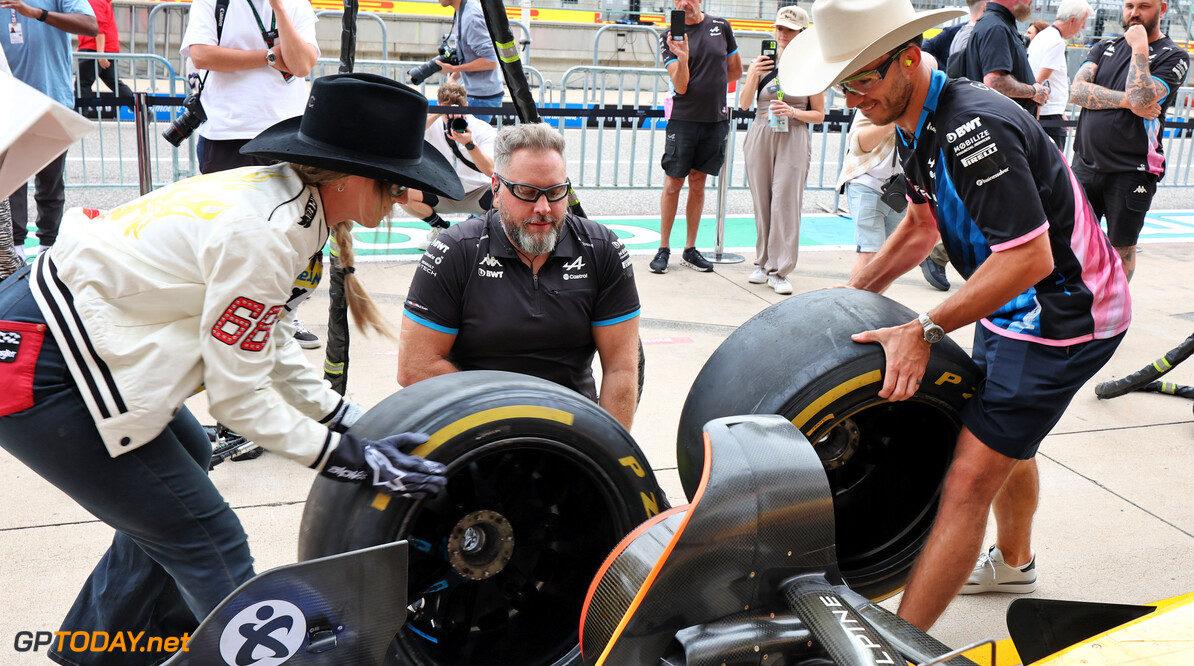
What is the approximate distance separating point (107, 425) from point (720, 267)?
19.7 ft

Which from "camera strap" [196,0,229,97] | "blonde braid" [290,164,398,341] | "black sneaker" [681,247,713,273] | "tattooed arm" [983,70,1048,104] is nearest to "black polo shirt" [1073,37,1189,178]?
"tattooed arm" [983,70,1048,104]

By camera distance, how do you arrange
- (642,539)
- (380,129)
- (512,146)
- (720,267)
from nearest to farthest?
(642,539) → (380,129) → (512,146) → (720,267)

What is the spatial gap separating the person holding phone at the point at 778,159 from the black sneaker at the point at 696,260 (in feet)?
1.27

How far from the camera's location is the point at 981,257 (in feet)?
8.81

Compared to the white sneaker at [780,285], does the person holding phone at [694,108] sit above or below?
above

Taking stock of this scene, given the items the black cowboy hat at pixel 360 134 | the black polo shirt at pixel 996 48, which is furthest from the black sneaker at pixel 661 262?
the black cowboy hat at pixel 360 134

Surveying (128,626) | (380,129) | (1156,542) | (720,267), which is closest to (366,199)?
(380,129)

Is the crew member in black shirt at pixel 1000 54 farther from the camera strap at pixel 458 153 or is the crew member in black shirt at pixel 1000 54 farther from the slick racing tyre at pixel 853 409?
the slick racing tyre at pixel 853 409

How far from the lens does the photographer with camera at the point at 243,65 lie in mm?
4750

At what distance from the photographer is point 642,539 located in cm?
202

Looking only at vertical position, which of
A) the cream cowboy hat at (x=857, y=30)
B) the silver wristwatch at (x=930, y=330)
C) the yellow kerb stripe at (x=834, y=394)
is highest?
the cream cowboy hat at (x=857, y=30)

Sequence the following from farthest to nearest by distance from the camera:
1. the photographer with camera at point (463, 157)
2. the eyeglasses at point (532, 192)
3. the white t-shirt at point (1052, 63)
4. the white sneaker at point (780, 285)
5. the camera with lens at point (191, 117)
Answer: the white t-shirt at point (1052, 63) < the white sneaker at point (780, 285) < the photographer with camera at point (463, 157) < the camera with lens at point (191, 117) < the eyeglasses at point (532, 192)

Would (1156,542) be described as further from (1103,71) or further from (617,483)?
(1103,71)

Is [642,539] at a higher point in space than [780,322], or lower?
lower
